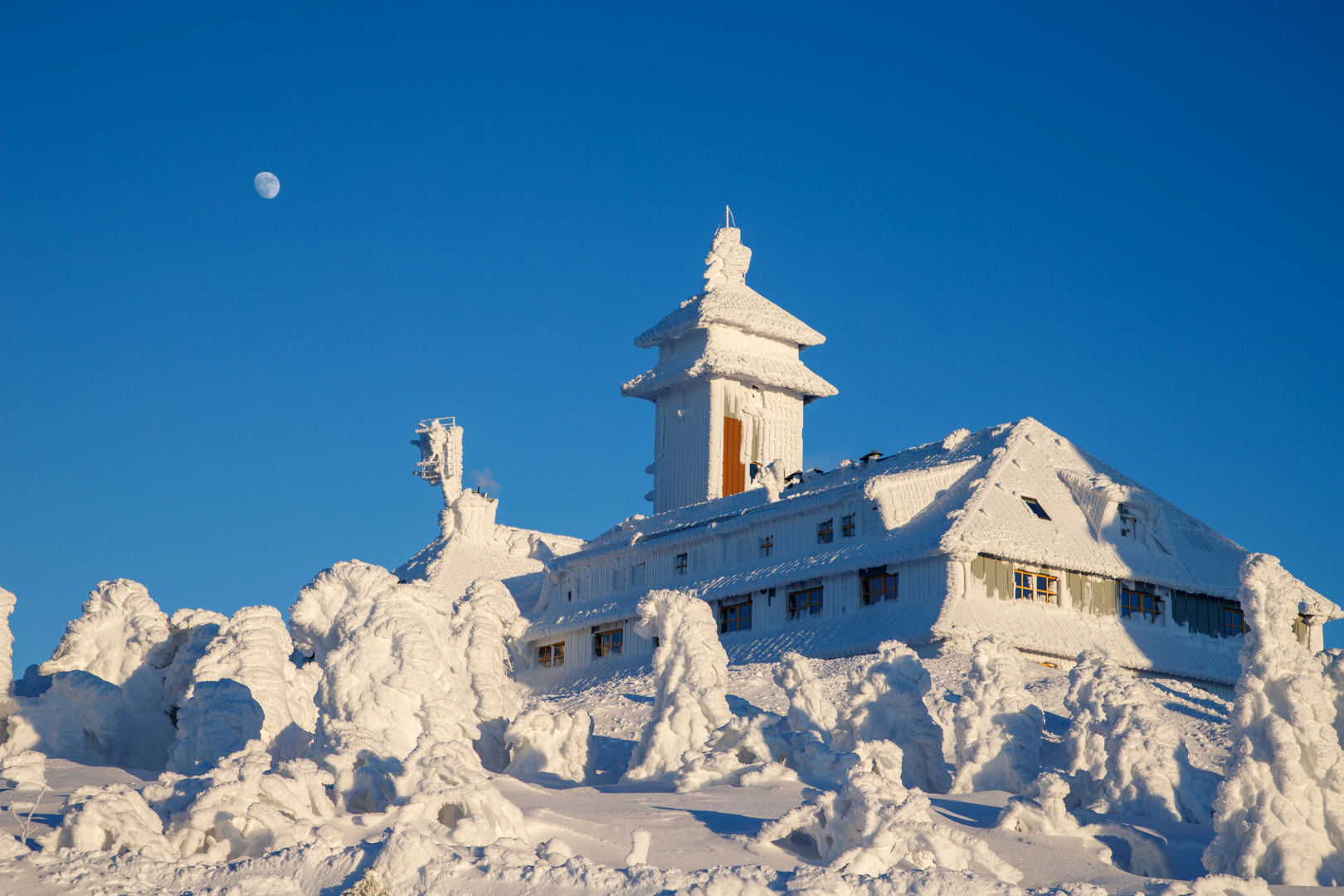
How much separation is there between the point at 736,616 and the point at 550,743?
16850 mm

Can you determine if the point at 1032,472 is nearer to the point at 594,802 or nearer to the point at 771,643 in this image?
the point at 771,643

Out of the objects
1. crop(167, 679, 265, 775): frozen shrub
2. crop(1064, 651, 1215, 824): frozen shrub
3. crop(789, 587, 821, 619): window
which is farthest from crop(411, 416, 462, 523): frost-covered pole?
crop(1064, 651, 1215, 824): frozen shrub

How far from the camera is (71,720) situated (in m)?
29.6

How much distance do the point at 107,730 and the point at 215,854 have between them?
14.8 metres

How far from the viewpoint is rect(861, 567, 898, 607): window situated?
37.5m

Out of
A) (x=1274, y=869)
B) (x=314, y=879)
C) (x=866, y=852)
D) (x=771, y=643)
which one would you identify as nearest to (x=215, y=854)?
(x=314, y=879)

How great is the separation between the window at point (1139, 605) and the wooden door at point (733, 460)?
2195cm

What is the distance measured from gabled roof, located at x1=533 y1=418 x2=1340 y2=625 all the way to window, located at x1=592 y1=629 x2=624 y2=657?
92 cm

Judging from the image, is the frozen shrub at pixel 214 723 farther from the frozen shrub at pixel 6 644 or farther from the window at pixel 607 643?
the window at pixel 607 643

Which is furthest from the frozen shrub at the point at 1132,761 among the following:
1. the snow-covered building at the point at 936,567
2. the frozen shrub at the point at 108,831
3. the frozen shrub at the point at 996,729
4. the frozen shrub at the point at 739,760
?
the frozen shrub at the point at 108,831

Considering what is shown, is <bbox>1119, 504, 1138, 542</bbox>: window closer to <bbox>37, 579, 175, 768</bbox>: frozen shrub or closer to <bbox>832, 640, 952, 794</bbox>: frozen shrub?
<bbox>832, 640, 952, 794</bbox>: frozen shrub

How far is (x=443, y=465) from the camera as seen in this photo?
6469cm

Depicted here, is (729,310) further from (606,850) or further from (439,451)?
(606,850)

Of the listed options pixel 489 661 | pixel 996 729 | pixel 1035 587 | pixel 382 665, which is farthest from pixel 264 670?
pixel 1035 587
